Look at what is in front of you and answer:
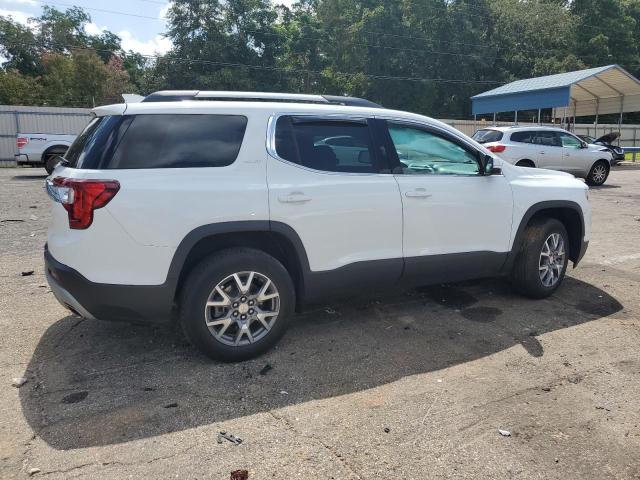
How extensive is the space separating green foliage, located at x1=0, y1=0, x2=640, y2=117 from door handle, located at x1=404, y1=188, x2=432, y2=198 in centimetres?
3239

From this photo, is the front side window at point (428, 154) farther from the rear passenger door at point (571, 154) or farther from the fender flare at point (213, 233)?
the rear passenger door at point (571, 154)

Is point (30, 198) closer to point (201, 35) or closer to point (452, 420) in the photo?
point (452, 420)

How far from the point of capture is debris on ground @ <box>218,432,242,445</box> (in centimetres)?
285

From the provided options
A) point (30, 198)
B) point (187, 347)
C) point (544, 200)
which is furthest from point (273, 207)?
point (30, 198)

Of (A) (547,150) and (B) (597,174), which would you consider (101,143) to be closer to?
(A) (547,150)

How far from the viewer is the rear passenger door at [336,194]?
3.76 meters

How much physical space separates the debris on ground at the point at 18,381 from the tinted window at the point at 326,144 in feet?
7.56

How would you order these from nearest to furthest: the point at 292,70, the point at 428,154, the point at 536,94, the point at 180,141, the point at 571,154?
the point at 180,141 → the point at 428,154 → the point at 571,154 → the point at 536,94 → the point at 292,70

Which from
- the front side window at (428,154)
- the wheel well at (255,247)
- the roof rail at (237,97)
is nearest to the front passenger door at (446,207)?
the front side window at (428,154)

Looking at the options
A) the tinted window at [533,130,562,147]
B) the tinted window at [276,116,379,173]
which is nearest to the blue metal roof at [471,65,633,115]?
the tinted window at [533,130,562,147]

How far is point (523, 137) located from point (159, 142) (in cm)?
1336

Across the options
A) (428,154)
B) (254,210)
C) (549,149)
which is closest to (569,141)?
(549,149)

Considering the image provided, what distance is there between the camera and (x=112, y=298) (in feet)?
11.0

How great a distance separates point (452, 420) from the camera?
3.08 meters
